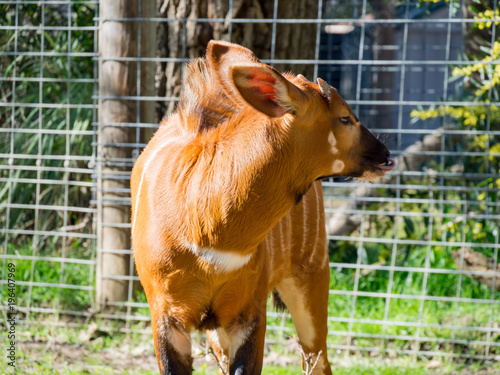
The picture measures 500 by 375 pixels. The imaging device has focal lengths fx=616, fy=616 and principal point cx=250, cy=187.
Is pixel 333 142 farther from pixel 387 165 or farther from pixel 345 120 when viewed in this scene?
pixel 387 165

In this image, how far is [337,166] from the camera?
2420 millimetres

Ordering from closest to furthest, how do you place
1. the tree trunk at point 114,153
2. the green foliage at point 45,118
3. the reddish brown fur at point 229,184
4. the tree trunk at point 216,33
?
the reddish brown fur at point 229,184, the tree trunk at point 114,153, the tree trunk at point 216,33, the green foliage at point 45,118

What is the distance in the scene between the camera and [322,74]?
9.27 metres

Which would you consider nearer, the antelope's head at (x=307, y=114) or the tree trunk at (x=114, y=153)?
the antelope's head at (x=307, y=114)

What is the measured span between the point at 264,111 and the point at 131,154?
2393 millimetres

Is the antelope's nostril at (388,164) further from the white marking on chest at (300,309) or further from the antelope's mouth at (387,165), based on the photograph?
the white marking on chest at (300,309)

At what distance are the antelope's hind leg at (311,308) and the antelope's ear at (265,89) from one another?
1.23 m

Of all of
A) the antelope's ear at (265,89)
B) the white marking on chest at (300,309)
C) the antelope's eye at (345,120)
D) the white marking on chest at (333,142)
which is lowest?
the white marking on chest at (300,309)

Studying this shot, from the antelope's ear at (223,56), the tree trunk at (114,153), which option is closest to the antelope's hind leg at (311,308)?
the antelope's ear at (223,56)

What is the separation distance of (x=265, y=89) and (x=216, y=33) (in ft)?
8.17

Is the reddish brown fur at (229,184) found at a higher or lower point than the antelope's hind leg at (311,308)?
higher

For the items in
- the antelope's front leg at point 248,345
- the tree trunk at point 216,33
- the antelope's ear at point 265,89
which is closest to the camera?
the antelope's ear at point 265,89

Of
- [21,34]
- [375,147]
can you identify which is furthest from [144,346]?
[21,34]

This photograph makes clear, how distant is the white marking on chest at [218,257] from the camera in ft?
7.65
